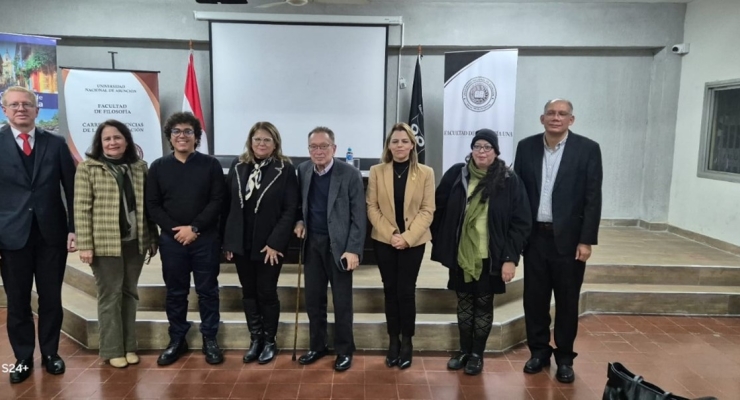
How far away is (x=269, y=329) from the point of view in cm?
313

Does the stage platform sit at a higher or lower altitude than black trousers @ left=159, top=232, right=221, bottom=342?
lower

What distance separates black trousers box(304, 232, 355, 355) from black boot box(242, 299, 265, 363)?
351 millimetres

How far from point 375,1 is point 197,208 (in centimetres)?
388

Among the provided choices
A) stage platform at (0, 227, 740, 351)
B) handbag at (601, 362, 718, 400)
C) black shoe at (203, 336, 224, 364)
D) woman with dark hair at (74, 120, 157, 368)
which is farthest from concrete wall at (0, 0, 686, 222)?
handbag at (601, 362, 718, 400)

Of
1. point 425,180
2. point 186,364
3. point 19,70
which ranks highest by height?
point 19,70

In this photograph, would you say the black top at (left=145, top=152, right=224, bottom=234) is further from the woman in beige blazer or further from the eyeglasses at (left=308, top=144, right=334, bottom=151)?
the woman in beige blazer

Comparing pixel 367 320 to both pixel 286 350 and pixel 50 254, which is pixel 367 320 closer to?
pixel 286 350

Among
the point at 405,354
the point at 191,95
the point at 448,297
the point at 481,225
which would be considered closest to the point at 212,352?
the point at 405,354

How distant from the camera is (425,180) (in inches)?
113

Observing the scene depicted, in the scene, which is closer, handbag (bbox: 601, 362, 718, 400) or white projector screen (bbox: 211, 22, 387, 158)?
handbag (bbox: 601, 362, 718, 400)

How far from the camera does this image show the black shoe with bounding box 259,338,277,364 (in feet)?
10.2

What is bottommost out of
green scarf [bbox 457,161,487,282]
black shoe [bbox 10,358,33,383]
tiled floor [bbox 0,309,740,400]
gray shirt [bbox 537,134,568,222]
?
tiled floor [bbox 0,309,740,400]

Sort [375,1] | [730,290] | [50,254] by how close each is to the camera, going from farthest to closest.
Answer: [375,1] → [730,290] → [50,254]

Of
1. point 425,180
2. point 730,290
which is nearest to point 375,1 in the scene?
point 425,180
